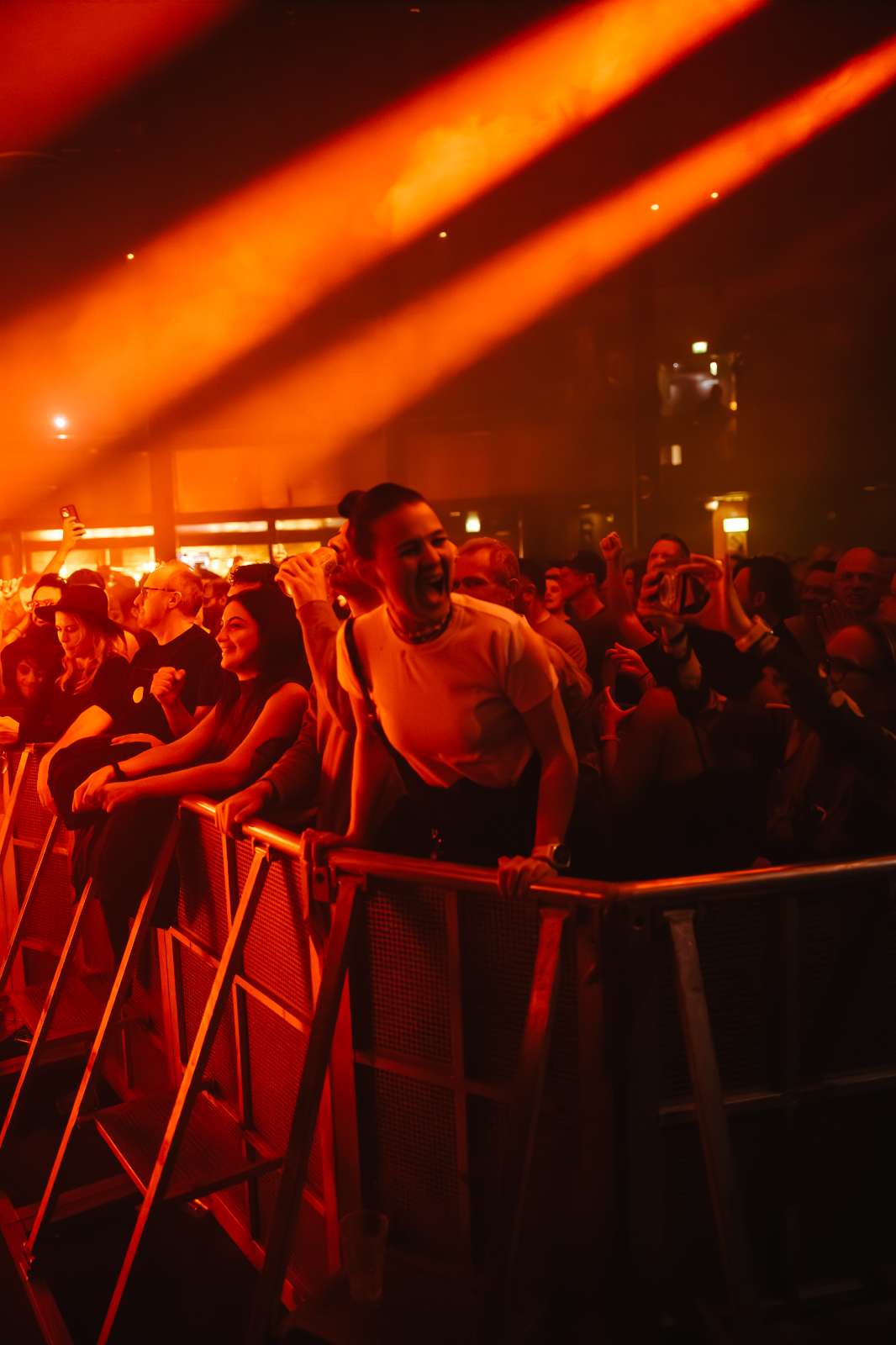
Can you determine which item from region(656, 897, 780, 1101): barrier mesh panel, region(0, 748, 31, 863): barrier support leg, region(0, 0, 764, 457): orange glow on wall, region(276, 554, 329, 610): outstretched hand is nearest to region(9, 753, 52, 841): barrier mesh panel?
region(0, 748, 31, 863): barrier support leg

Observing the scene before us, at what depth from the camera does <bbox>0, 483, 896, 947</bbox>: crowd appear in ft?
9.10

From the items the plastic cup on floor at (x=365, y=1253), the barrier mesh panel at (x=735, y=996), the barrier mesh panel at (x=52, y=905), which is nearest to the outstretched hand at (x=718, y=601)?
the barrier mesh panel at (x=735, y=996)

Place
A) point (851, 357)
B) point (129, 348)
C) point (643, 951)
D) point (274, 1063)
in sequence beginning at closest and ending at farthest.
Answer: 1. point (643, 951)
2. point (274, 1063)
3. point (129, 348)
4. point (851, 357)

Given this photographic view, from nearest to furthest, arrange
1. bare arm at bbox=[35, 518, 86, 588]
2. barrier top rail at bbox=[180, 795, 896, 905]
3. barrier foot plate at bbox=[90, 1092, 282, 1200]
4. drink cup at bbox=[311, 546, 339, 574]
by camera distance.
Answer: barrier top rail at bbox=[180, 795, 896, 905]
barrier foot plate at bbox=[90, 1092, 282, 1200]
drink cup at bbox=[311, 546, 339, 574]
bare arm at bbox=[35, 518, 86, 588]

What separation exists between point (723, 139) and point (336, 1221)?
14573 mm

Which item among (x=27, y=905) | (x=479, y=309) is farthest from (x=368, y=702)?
(x=479, y=309)

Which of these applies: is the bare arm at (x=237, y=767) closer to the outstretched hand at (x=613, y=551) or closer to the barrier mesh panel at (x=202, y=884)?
the barrier mesh panel at (x=202, y=884)

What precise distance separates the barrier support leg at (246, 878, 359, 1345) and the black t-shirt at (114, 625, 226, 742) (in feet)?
6.26

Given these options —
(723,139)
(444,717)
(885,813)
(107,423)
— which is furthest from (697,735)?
(107,423)

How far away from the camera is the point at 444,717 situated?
2809 millimetres

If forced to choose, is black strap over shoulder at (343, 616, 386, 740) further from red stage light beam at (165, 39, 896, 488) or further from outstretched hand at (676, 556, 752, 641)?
red stage light beam at (165, 39, 896, 488)

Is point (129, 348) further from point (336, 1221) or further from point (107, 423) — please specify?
point (336, 1221)

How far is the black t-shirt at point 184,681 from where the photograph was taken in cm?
455

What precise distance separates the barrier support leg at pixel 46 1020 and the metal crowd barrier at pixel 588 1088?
1279 mm
